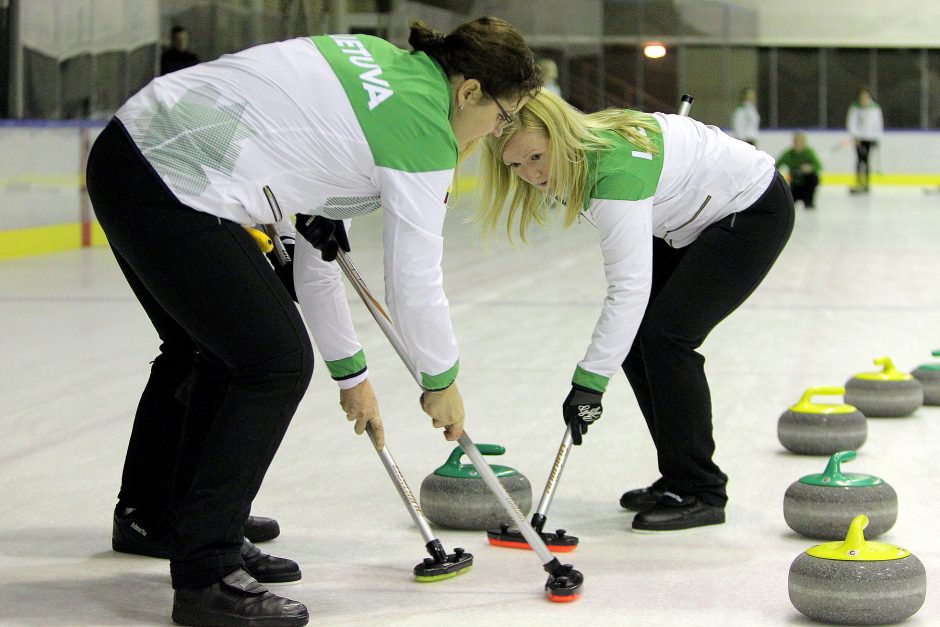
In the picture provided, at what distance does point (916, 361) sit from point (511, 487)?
3.04 m

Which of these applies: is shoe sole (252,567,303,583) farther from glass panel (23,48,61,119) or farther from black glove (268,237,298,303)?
glass panel (23,48,61,119)

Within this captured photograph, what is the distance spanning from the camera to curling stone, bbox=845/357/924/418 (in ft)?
14.3

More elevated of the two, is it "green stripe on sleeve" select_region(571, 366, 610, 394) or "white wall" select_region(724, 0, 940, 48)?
"green stripe on sleeve" select_region(571, 366, 610, 394)

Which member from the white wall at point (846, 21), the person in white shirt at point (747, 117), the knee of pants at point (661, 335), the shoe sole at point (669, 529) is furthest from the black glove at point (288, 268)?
the white wall at point (846, 21)

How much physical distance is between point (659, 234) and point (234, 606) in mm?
1376

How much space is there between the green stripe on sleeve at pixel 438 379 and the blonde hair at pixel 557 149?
0.59 m

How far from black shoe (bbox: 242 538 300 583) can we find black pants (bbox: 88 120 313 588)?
0.87 ft

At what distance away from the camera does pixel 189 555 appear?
235 centimetres

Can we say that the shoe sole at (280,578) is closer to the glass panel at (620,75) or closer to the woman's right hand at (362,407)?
the woman's right hand at (362,407)

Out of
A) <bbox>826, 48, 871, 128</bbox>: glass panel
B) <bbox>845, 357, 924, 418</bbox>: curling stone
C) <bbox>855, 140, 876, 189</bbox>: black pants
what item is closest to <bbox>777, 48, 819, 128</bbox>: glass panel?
<bbox>826, 48, 871, 128</bbox>: glass panel

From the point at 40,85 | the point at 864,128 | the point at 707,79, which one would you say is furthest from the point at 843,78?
the point at 40,85

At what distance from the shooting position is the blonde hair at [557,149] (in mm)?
2764

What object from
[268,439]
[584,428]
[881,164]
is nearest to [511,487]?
[584,428]

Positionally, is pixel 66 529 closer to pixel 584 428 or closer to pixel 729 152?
pixel 584 428
